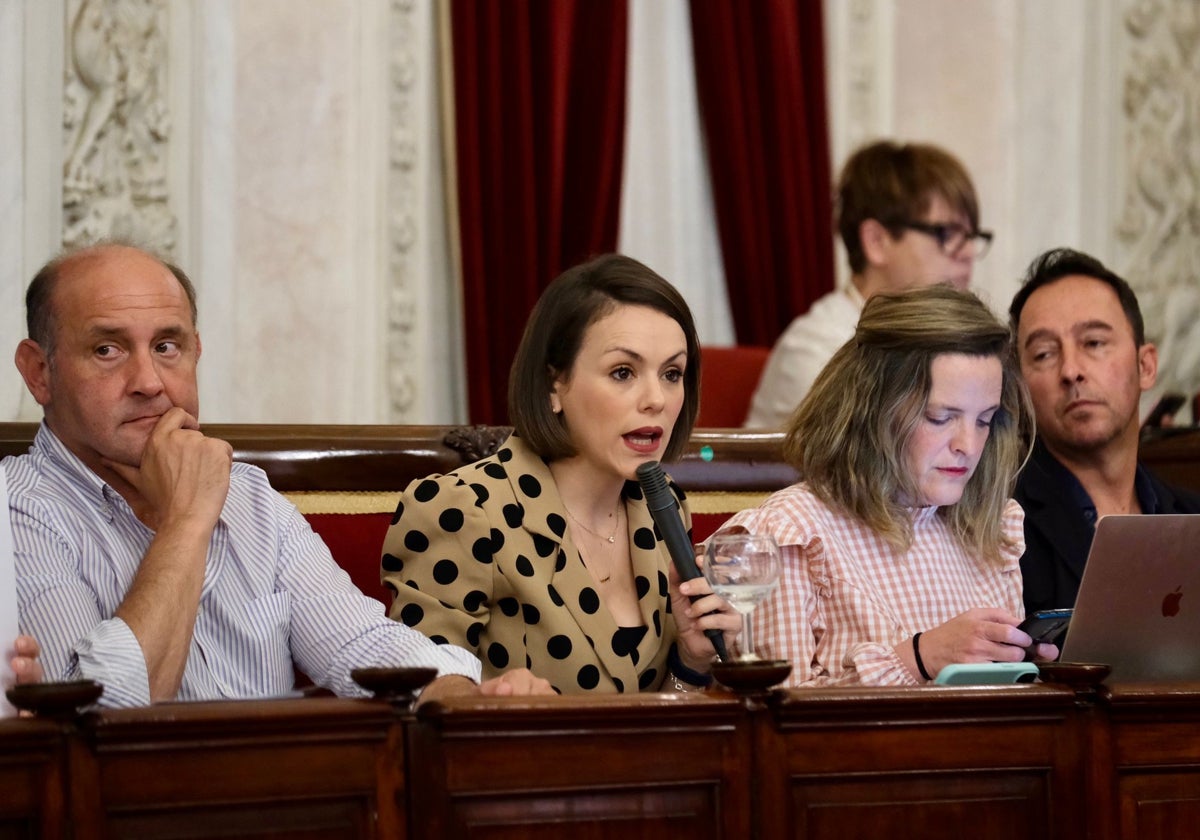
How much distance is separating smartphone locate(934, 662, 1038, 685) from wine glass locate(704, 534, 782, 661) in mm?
237

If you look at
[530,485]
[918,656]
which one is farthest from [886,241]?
[918,656]

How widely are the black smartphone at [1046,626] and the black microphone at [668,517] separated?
0.53 meters

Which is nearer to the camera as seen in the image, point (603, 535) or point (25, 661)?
point (25, 661)

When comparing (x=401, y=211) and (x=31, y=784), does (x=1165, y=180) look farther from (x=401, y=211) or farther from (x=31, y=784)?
(x=31, y=784)

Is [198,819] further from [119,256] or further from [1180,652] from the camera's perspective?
[1180,652]

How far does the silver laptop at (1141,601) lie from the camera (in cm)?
220

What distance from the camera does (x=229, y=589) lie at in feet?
8.19

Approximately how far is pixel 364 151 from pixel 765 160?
139 centimetres

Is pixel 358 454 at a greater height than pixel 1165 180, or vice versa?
pixel 1165 180

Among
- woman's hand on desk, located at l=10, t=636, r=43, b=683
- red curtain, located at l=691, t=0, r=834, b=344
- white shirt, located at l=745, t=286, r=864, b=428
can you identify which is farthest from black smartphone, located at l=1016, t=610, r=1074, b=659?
red curtain, located at l=691, t=0, r=834, b=344

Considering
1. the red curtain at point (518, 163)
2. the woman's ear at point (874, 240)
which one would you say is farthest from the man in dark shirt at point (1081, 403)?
the red curtain at point (518, 163)

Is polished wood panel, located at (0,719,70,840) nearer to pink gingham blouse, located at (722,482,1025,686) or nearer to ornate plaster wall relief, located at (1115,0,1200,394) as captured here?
pink gingham blouse, located at (722,482,1025,686)

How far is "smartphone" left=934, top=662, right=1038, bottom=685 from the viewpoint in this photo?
208 centimetres

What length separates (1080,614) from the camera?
2234mm
